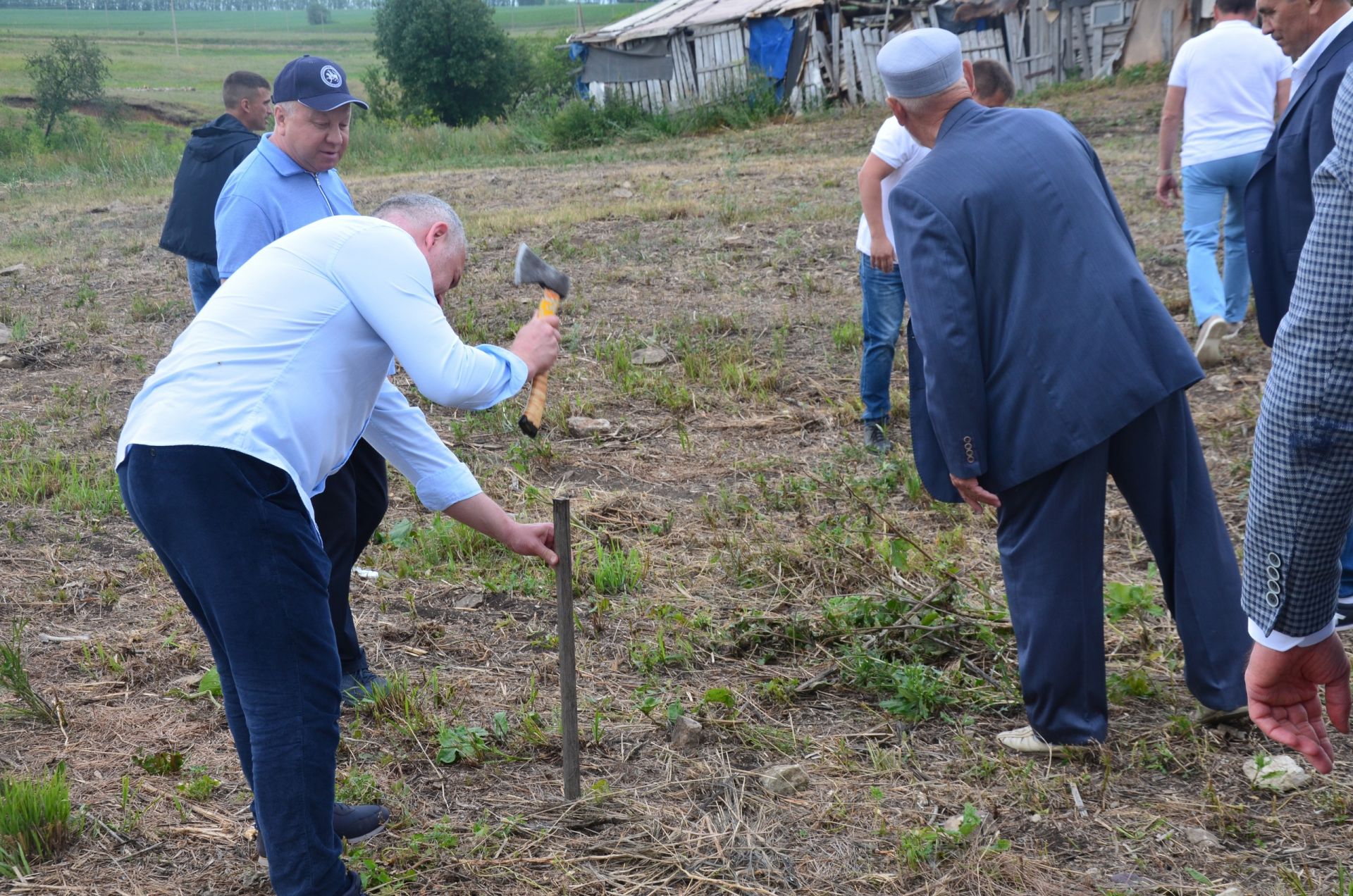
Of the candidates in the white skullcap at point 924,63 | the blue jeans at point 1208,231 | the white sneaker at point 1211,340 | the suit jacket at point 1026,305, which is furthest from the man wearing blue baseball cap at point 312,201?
the blue jeans at point 1208,231

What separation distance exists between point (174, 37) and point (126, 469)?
60604 millimetres

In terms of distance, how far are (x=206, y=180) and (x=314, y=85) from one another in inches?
92.5

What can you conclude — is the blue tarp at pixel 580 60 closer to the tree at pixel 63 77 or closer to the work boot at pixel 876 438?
the tree at pixel 63 77

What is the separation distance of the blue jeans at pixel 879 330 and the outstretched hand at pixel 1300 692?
12.3 feet

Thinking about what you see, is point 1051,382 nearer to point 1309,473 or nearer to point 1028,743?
point 1028,743

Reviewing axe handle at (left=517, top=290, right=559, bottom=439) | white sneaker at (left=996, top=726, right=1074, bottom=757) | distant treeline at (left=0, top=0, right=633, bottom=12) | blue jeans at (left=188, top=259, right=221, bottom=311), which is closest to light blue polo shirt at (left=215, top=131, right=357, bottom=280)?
axe handle at (left=517, top=290, right=559, bottom=439)

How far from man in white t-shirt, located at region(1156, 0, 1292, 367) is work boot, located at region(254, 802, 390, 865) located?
5140mm

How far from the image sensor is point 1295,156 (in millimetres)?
3209

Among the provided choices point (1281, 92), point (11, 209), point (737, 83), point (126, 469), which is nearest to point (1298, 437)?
point (126, 469)

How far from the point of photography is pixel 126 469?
229 cm

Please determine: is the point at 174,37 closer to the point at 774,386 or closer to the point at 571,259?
the point at 571,259

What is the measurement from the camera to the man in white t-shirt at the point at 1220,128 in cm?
614

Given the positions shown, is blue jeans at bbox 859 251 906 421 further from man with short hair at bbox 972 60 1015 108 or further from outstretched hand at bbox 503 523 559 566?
outstretched hand at bbox 503 523 559 566

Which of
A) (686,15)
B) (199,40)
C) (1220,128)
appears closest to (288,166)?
(1220,128)
